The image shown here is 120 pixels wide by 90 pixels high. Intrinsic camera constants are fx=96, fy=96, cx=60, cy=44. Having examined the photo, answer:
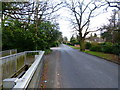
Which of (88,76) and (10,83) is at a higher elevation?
(10,83)

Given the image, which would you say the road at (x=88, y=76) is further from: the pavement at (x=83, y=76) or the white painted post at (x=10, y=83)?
the white painted post at (x=10, y=83)

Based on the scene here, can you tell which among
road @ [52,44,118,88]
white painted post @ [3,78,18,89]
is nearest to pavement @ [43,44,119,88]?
road @ [52,44,118,88]

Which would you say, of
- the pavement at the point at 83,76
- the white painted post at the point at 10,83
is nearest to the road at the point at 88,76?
the pavement at the point at 83,76

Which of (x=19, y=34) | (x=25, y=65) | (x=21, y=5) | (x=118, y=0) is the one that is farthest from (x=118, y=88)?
(x=19, y=34)

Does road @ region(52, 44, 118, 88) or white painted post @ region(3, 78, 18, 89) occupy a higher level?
white painted post @ region(3, 78, 18, 89)

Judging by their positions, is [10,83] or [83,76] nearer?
[10,83]

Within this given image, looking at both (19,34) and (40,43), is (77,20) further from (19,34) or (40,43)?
(19,34)

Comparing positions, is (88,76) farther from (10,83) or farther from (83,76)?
(10,83)

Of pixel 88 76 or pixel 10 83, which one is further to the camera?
pixel 88 76

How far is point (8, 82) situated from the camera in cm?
185

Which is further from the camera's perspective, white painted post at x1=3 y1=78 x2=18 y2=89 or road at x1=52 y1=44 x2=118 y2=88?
road at x1=52 y1=44 x2=118 y2=88

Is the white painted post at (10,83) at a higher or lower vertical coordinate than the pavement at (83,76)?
higher

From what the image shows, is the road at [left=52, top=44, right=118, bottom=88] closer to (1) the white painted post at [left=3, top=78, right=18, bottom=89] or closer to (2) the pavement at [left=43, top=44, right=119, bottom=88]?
(2) the pavement at [left=43, top=44, right=119, bottom=88]

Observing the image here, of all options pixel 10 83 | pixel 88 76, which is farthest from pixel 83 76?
pixel 10 83
